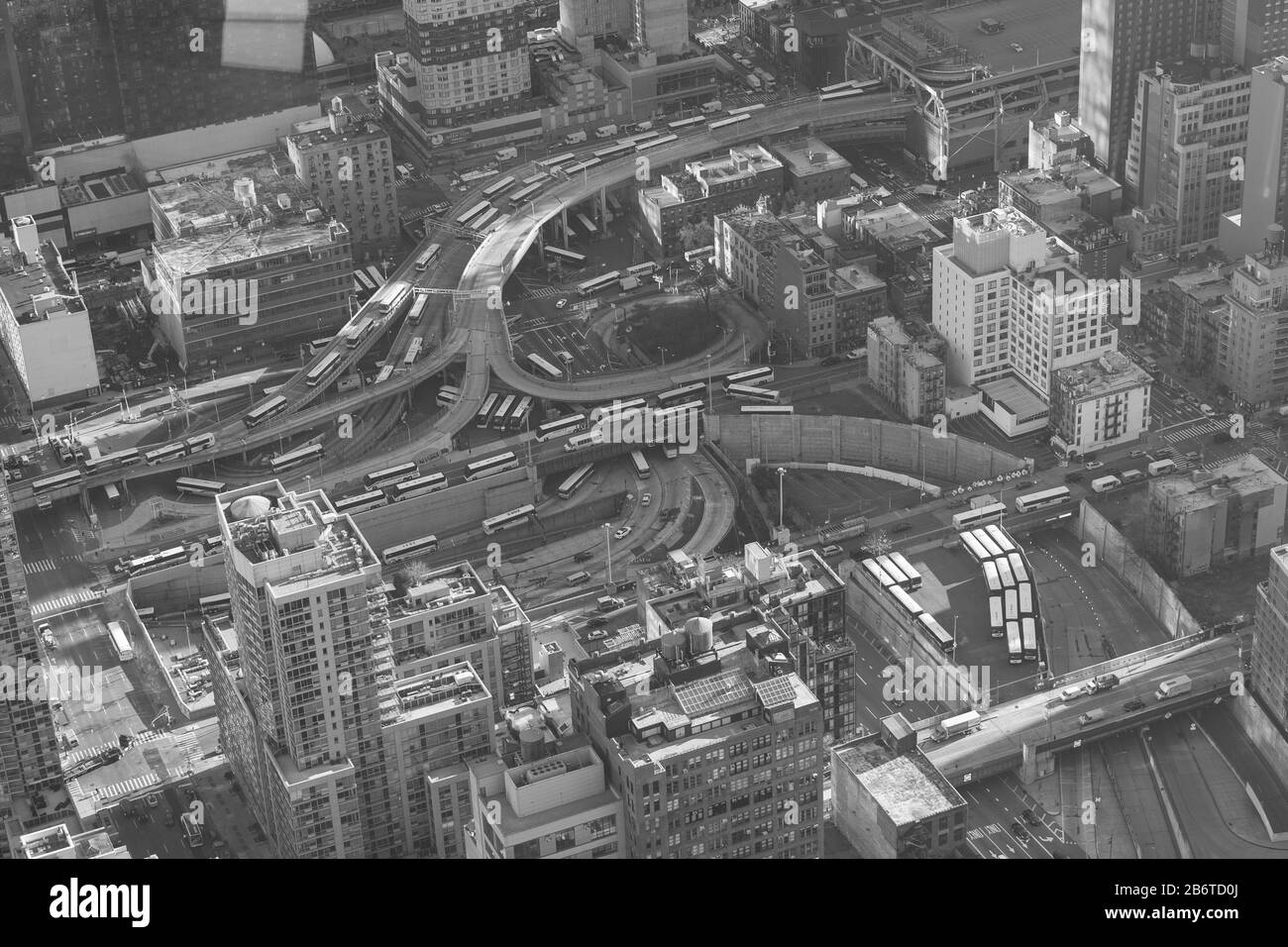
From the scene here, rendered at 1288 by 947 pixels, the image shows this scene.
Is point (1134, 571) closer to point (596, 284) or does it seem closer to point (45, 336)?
point (596, 284)

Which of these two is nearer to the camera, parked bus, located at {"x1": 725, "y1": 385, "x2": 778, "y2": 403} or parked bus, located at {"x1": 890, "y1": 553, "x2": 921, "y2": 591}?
parked bus, located at {"x1": 890, "y1": 553, "x2": 921, "y2": 591}

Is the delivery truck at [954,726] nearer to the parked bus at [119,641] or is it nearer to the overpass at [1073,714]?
the overpass at [1073,714]

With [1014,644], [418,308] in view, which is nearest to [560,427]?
[418,308]

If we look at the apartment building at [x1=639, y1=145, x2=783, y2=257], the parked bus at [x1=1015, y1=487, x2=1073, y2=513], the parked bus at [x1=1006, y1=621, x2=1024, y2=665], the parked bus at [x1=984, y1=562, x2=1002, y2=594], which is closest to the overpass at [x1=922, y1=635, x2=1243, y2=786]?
the parked bus at [x1=1006, y1=621, x2=1024, y2=665]

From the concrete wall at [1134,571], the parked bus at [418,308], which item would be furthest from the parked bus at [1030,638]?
the parked bus at [418,308]

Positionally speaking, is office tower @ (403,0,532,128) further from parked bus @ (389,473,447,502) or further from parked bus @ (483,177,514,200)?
parked bus @ (389,473,447,502)
